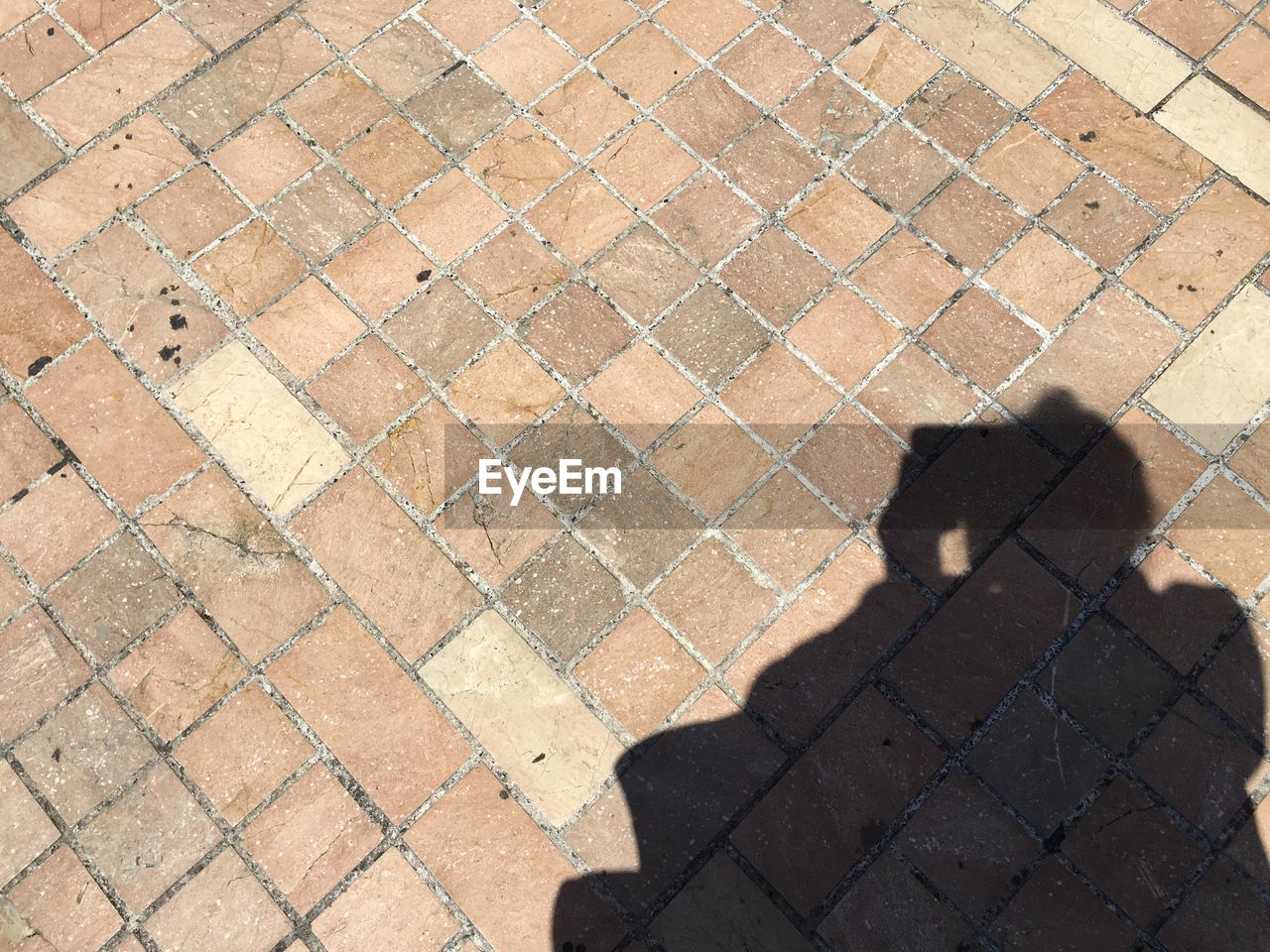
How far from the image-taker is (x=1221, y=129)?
365 centimetres

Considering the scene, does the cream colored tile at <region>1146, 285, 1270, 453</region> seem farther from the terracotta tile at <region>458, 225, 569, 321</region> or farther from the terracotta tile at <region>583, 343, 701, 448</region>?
the terracotta tile at <region>458, 225, 569, 321</region>

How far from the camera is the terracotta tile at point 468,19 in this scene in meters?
3.77

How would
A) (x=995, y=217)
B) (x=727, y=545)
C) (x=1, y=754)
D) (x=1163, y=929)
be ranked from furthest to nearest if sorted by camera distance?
(x=995, y=217)
(x=727, y=545)
(x=1, y=754)
(x=1163, y=929)

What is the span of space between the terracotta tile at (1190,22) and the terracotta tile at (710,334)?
2.07 meters

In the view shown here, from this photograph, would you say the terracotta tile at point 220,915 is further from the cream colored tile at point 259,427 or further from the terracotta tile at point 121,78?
the terracotta tile at point 121,78

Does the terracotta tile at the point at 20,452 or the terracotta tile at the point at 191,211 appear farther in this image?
the terracotta tile at the point at 191,211

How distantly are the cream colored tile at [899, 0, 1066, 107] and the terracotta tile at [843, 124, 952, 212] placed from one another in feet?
1.38

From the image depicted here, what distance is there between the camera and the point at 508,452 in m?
3.20

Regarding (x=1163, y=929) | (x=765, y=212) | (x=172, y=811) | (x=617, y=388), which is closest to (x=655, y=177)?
(x=765, y=212)

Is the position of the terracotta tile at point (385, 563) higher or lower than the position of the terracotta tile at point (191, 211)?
lower

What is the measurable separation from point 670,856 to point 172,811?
1.44 meters

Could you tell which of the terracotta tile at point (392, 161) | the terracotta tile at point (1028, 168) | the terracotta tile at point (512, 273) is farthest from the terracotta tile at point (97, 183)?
the terracotta tile at point (1028, 168)

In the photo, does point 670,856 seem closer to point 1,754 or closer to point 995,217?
point 1,754

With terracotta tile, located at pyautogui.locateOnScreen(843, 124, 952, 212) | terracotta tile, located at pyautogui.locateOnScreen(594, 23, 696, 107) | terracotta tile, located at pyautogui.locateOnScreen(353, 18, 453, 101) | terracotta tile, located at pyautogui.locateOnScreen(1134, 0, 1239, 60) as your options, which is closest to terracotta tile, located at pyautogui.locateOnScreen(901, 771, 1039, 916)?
terracotta tile, located at pyautogui.locateOnScreen(843, 124, 952, 212)
